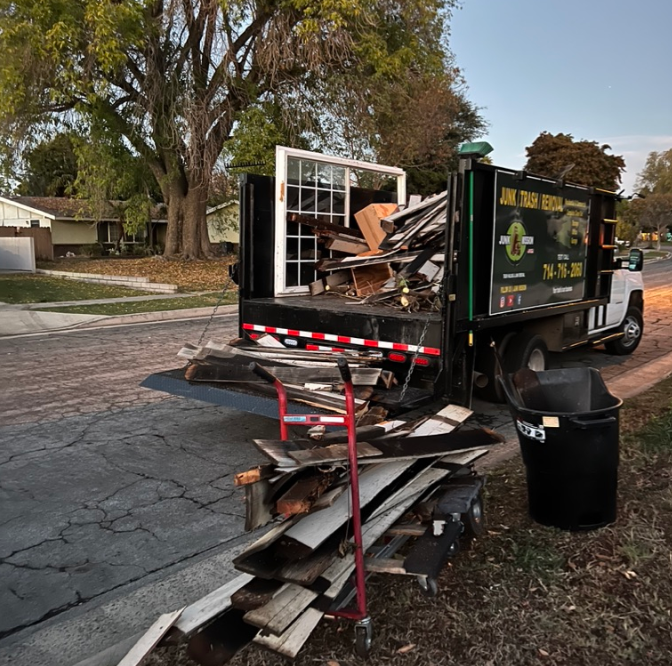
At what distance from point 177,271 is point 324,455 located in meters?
23.0

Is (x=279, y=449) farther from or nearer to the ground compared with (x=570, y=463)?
farther from the ground

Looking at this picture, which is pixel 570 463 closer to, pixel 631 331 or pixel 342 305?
pixel 342 305

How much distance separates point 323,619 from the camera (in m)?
3.10

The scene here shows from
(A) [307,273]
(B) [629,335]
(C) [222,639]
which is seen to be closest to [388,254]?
(A) [307,273]

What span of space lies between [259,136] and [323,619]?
19425 millimetres

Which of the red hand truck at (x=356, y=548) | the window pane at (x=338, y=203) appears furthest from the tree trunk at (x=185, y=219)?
the red hand truck at (x=356, y=548)

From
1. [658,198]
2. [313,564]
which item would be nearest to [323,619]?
[313,564]

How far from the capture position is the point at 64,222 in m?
41.9

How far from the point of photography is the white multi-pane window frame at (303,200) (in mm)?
7328

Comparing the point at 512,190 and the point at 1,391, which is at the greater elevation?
the point at 512,190

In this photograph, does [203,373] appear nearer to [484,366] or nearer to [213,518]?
[213,518]

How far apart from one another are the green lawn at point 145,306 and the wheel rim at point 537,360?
10.6m

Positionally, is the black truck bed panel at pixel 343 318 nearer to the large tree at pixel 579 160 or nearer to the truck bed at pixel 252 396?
the truck bed at pixel 252 396

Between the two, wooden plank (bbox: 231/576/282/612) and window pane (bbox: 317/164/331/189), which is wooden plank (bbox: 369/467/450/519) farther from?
window pane (bbox: 317/164/331/189)
